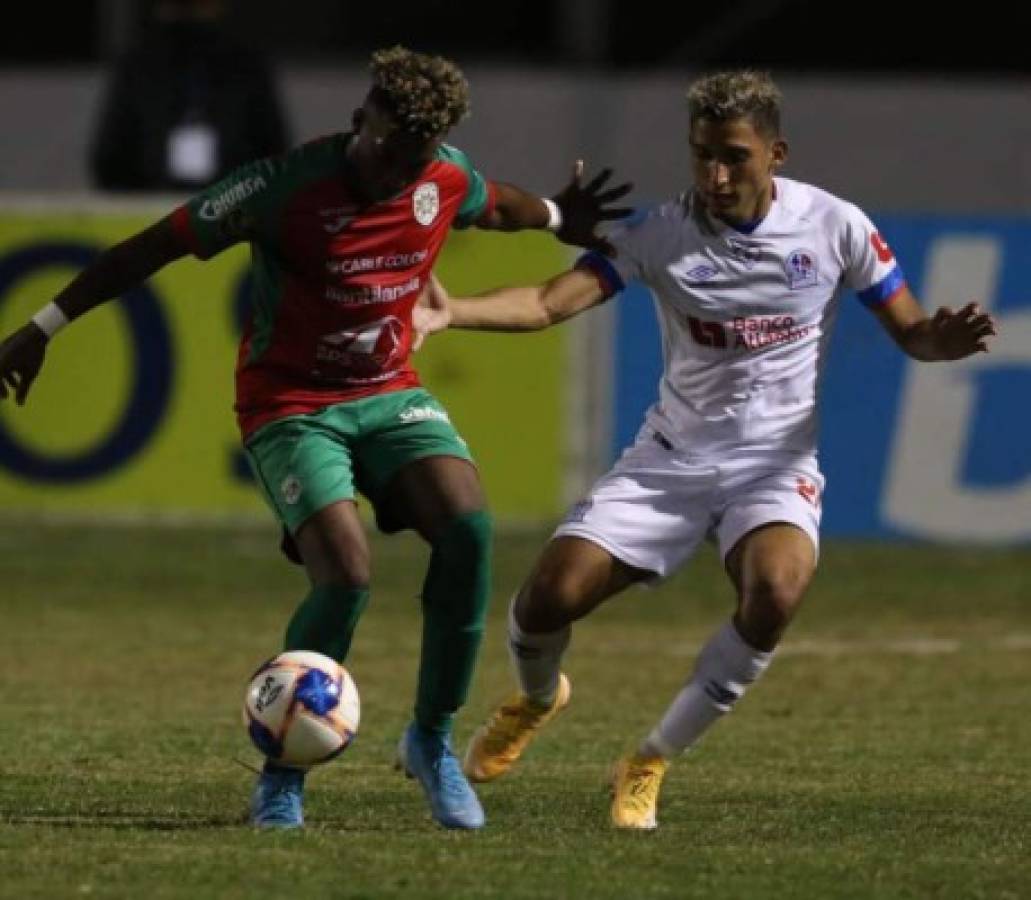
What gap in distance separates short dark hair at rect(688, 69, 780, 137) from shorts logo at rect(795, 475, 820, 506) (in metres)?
0.96

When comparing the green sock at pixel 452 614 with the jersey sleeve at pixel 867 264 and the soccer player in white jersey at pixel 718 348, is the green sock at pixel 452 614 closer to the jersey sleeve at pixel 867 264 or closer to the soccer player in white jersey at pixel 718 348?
the soccer player in white jersey at pixel 718 348

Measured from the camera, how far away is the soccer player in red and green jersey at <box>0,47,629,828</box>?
316 inches

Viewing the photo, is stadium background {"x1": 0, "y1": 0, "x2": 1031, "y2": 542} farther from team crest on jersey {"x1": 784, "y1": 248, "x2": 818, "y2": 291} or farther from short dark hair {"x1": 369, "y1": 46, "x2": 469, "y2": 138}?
short dark hair {"x1": 369, "y1": 46, "x2": 469, "y2": 138}

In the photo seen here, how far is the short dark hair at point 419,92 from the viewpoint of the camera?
7883 millimetres

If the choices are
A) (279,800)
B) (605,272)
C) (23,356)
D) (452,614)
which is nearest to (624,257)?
(605,272)

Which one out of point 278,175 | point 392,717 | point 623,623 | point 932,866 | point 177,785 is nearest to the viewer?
point 932,866

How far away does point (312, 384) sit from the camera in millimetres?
8273

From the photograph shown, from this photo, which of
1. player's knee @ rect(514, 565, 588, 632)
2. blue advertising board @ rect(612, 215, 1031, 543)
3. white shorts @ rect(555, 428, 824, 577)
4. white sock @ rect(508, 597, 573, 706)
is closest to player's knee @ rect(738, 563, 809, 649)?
white shorts @ rect(555, 428, 824, 577)

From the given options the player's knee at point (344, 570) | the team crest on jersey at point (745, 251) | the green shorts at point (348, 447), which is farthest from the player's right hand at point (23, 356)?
the team crest on jersey at point (745, 251)

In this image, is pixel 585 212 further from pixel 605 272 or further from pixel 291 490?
pixel 291 490

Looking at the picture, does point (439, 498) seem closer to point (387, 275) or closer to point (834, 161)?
point (387, 275)

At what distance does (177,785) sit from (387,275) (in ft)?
5.54

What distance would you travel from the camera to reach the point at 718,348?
28.7ft

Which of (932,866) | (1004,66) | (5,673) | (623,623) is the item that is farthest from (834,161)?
(932,866)
